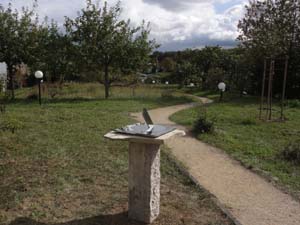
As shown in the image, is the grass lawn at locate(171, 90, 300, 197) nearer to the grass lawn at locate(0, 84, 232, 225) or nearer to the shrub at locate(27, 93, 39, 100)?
the grass lawn at locate(0, 84, 232, 225)

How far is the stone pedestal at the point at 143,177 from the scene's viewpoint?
105 inches

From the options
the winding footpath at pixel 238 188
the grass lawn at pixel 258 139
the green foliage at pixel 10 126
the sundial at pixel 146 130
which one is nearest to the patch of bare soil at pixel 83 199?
the winding footpath at pixel 238 188

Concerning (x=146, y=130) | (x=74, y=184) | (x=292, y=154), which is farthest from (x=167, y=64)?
(x=146, y=130)

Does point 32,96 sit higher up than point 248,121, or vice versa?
point 32,96

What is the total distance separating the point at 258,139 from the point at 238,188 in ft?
9.93

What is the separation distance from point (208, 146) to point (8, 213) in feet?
13.1

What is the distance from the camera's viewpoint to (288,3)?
14.9 metres

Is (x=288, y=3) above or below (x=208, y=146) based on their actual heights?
above

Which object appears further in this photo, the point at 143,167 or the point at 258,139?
the point at 258,139

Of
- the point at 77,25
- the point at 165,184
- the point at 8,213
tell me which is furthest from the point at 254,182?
the point at 77,25

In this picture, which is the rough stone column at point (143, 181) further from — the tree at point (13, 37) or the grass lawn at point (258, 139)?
the tree at point (13, 37)

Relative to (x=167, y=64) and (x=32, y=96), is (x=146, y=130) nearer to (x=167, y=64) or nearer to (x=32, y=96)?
(x=32, y=96)

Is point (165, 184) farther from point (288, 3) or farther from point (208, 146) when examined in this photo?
point (288, 3)

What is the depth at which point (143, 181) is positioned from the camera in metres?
2.74
